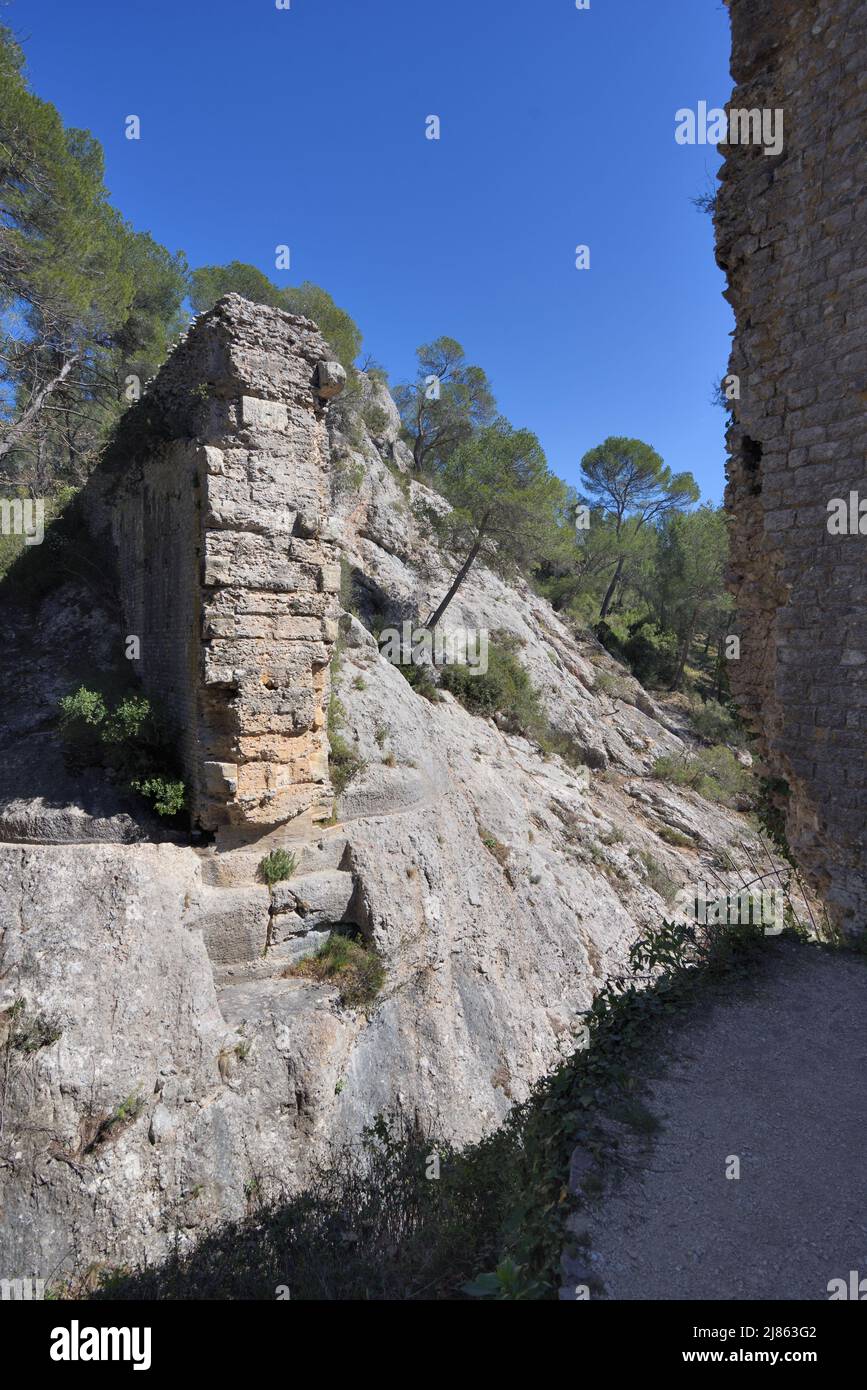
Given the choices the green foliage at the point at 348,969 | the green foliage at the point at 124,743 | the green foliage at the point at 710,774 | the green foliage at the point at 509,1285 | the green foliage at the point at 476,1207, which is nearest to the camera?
the green foliage at the point at 509,1285

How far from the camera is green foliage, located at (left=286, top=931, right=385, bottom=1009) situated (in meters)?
8.20

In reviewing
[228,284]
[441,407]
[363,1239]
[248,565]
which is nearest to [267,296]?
[228,284]

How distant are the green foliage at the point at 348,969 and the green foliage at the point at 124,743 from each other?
2.57 meters

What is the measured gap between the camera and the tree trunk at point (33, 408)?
37.7 feet

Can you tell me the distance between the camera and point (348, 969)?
8359mm

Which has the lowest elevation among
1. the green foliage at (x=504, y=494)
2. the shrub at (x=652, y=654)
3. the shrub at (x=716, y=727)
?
the shrub at (x=716, y=727)

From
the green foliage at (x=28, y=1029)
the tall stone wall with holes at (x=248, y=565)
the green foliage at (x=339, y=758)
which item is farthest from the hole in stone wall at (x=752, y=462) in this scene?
the green foliage at (x=28, y=1029)

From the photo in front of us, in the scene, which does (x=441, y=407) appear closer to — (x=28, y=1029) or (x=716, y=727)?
(x=716, y=727)

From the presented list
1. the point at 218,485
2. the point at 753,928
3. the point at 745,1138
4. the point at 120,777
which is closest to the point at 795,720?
the point at 753,928

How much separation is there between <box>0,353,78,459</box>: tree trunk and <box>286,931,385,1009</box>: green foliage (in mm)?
10087

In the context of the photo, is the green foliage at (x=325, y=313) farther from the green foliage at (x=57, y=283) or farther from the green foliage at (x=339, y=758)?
the green foliage at (x=339, y=758)

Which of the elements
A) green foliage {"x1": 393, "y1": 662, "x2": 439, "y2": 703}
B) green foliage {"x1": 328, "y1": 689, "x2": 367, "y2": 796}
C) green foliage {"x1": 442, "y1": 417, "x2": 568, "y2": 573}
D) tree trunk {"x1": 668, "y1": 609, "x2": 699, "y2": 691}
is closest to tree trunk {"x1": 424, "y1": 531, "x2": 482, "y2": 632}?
green foliage {"x1": 442, "y1": 417, "x2": 568, "y2": 573}

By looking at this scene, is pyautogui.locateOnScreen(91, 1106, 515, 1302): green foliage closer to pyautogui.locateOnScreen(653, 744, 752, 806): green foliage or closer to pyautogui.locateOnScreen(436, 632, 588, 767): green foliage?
pyautogui.locateOnScreen(436, 632, 588, 767): green foliage
